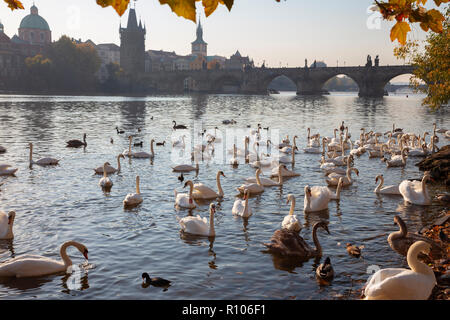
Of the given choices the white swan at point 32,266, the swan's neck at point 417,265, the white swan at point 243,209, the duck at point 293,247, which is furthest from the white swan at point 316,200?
the white swan at point 32,266

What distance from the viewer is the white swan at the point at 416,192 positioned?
13.1 m

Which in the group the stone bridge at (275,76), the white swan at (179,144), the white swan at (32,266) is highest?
the stone bridge at (275,76)

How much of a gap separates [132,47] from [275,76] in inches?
2091

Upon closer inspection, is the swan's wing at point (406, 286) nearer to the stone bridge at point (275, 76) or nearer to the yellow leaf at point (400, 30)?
the yellow leaf at point (400, 30)

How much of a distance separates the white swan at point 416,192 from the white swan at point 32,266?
9342 millimetres

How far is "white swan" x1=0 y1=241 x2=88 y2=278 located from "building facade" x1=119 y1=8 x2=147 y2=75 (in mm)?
153007

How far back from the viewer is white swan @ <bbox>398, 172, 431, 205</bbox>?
13055 millimetres

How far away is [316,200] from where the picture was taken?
12.6 metres

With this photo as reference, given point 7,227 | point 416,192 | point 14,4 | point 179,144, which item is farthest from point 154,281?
point 179,144

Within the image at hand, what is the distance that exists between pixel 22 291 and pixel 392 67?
4343 inches

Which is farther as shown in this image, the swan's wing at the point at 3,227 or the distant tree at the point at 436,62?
the distant tree at the point at 436,62

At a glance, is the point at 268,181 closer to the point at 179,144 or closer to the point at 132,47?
the point at 179,144

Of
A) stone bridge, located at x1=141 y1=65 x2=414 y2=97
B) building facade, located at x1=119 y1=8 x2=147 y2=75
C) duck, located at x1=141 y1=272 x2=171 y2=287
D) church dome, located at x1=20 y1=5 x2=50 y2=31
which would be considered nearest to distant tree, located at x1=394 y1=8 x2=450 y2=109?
duck, located at x1=141 y1=272 x2=171 y2=287
